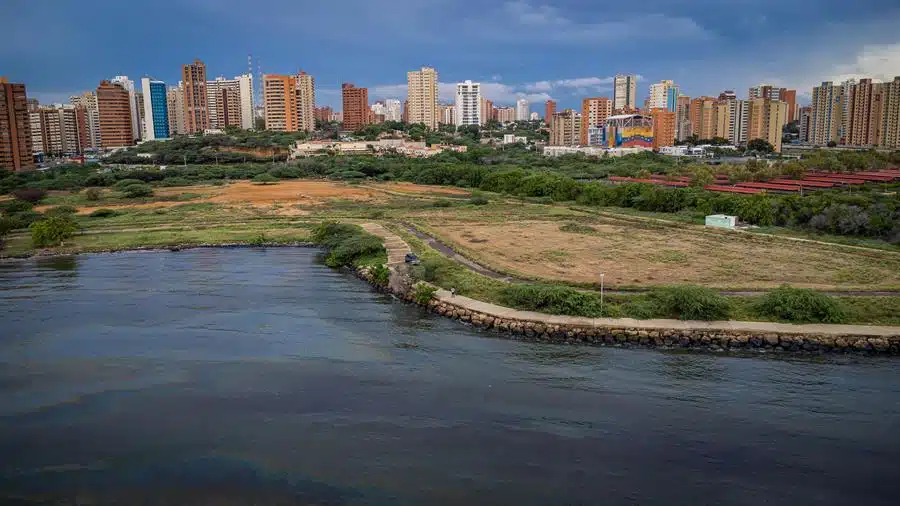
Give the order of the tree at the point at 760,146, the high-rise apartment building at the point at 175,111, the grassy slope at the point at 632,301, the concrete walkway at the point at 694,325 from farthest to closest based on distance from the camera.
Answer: the high-rise apartment building at the point at 175,111, the tree at the point at 760,146, the grassy slope at the point at 632,301, the concrete walkway at the point at 694,325

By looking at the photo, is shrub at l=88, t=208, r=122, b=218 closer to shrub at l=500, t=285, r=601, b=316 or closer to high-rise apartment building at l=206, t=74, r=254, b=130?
shrub at l=500, t=285, r=601, b=316

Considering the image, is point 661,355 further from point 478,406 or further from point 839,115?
point 839,115

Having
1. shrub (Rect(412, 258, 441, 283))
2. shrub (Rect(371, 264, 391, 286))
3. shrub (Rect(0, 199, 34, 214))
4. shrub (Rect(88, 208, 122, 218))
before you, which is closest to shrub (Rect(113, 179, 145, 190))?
shrub (Rect(0, 199, 34, 214))

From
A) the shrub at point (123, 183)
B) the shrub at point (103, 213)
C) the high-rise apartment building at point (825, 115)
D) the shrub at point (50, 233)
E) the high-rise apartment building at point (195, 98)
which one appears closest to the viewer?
the shrub at point (50, 233)

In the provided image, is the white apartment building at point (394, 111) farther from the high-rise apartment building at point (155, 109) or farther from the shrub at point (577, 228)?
the shrub at point (577, 228)

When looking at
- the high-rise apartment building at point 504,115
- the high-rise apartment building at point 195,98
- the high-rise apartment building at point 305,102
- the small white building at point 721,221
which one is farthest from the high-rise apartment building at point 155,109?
the small white building at point 721,221

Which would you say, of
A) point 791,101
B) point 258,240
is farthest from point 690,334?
point 791,101
